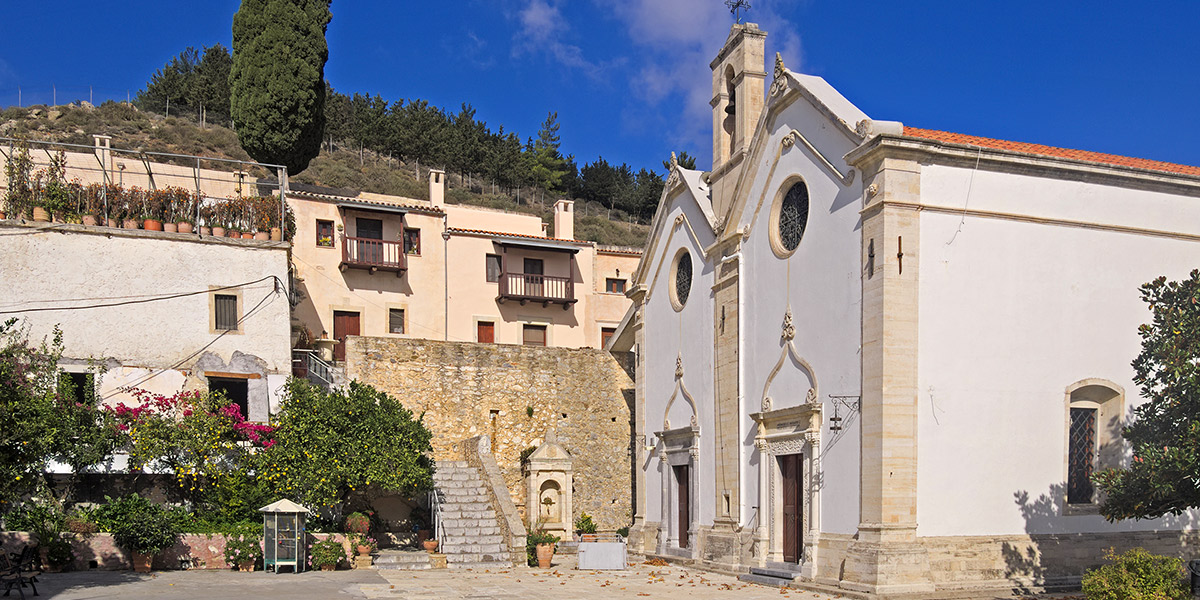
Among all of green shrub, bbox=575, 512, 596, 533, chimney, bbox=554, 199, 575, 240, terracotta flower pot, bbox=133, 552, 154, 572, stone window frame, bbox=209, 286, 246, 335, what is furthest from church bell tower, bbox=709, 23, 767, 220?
chimney, bbox=554, 199, 575, 240

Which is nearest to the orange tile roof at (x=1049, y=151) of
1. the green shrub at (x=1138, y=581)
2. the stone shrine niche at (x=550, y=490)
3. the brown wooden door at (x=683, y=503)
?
the green shrub at (x=1138, y=581)

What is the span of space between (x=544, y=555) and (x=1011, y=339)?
10.1 metres

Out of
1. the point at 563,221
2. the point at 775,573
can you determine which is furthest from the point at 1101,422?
the point at 563,221

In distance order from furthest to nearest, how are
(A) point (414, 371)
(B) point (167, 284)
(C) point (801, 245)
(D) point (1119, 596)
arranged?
(A) point (414, 371) → (B) point (167, 284) → (C) point (801, 245) → (D) point (1119, 596)

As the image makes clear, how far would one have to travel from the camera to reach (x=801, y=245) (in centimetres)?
1781

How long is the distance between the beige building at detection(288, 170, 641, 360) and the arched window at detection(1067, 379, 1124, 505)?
20.2 metres

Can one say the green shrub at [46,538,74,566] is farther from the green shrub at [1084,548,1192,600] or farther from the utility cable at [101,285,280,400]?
the green shrub at [1084,548,1192,600]

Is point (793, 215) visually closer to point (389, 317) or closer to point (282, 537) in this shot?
point (282, 537)

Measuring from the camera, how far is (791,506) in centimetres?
1808

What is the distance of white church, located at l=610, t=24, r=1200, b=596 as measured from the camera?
49.3ft

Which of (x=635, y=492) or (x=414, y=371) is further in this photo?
(x=635, y=492)

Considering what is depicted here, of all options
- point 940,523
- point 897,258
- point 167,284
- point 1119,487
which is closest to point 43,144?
point 167,284

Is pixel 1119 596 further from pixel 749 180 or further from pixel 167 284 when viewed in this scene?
pixel 167 284

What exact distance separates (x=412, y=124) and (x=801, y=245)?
49881mm
